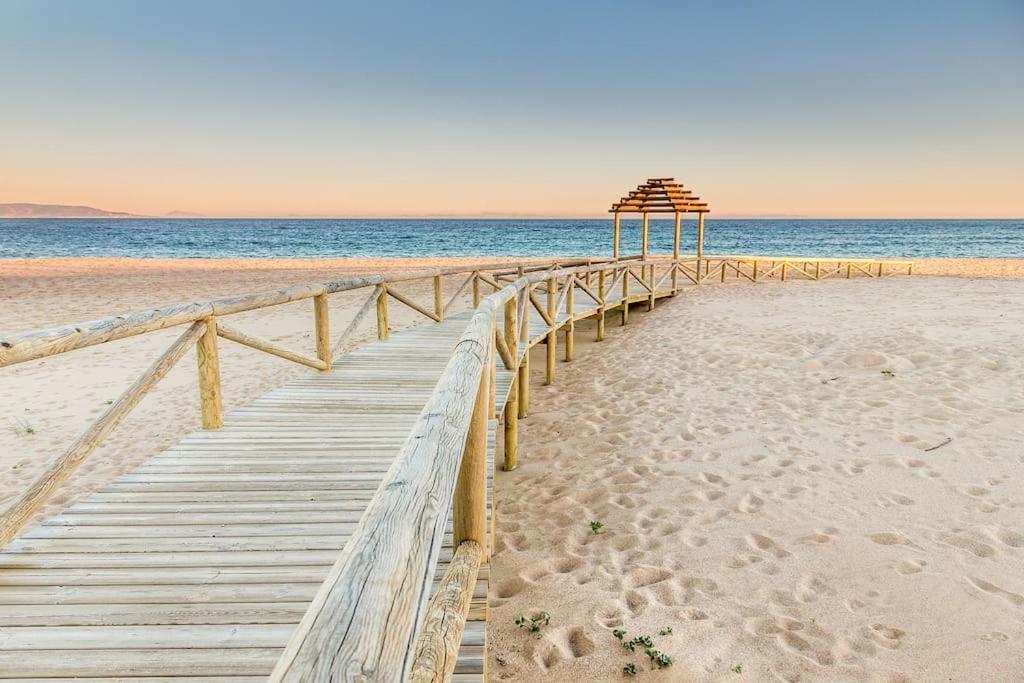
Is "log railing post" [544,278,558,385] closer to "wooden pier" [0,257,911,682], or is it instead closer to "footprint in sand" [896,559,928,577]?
"wooden pier" [0,257,911,682]

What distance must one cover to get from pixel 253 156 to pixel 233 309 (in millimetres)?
62807

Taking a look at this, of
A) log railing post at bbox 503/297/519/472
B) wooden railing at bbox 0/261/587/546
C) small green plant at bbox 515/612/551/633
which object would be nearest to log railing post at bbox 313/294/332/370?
wooden railing at bbox 0/261/587/546

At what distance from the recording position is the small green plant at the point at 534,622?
290 cm

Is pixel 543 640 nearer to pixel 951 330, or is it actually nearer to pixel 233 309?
pixel 233 309

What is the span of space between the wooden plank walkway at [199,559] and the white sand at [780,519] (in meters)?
1.16

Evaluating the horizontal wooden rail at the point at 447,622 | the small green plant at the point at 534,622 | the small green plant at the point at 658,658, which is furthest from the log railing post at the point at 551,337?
the horizontal wooden rail at the point at 447,622

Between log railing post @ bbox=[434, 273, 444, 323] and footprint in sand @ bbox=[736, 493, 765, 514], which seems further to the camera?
log railing post @ bbox=[434, 273, 444, 323]

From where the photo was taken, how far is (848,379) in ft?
22.1

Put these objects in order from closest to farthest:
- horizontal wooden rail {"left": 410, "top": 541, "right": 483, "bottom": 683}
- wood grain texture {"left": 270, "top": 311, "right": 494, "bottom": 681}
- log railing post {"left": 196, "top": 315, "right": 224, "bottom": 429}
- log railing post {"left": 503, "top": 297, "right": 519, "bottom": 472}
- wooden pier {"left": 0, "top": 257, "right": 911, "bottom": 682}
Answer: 1. wood grain texture {"left": 270, "top": 311, "right": 494, "bottom": 681}
2. wooden pier {"left": 0, "top": 257, "right": 911, "bottom": 682}
3. horizontal wooden rail {"left": 410, "top": 541, "right": 483, "bottom": 683}
4. log railing post {"left": 196, "top": 315, "right": 224, "bottom": 429}
5. log railing post {"left": 503, "top": 297, "right": 519, "bottom": 472}

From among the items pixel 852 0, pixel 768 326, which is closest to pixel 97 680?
pixel 768 326

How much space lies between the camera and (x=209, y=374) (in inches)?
148

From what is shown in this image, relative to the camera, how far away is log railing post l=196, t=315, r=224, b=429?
3713 mm

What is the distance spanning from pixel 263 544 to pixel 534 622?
1.52m

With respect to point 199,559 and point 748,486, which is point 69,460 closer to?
point 199,559
